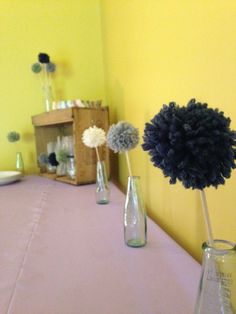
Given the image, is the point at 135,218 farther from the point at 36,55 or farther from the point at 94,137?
the point at 36,55

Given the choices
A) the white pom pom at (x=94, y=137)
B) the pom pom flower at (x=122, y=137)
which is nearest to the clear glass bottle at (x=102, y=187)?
the white pom pom at (x=94, y=137)

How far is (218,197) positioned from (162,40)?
44 centimetres

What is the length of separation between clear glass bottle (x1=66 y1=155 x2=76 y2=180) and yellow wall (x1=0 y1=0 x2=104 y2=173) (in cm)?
52

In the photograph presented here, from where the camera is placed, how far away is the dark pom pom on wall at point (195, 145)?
0.91 feet

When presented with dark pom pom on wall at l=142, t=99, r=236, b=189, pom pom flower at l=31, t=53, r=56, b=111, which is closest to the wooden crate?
pom pom flower at l=31, t=53, r=56, b=111

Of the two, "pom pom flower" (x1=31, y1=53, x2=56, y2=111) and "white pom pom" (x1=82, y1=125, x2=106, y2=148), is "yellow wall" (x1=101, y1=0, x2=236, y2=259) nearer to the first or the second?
"white pom pom" (x1=82, y1=125, x2=106, y2=148)

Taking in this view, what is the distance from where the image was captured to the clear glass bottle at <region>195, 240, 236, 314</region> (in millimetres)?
286

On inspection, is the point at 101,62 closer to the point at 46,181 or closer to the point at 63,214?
the point at 46,181

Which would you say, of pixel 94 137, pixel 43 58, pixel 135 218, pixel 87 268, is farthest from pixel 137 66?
pixel 43 58

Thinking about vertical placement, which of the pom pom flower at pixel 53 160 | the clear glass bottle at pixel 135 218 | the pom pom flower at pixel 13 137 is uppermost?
the pom pom flower at pixel 13 137

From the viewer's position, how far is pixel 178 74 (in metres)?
0.61

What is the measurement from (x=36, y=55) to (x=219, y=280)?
1.68 metres

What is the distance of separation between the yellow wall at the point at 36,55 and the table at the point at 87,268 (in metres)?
0.99

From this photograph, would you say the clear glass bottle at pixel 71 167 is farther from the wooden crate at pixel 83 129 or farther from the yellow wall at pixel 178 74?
the yellow wall at pixel 178 74
